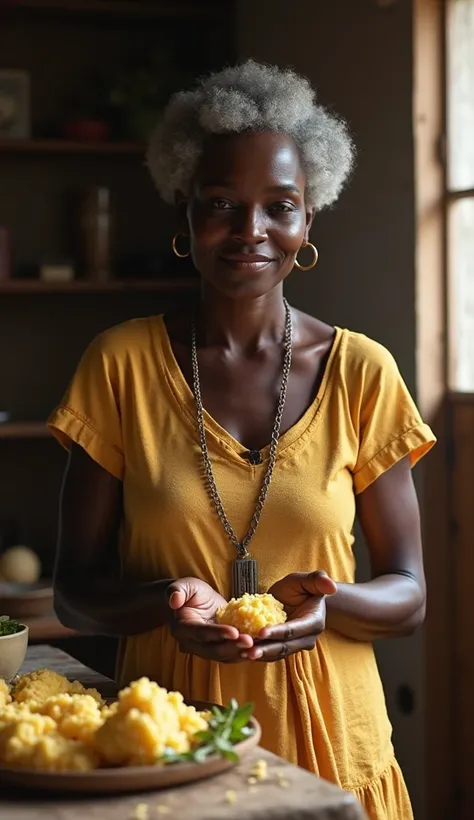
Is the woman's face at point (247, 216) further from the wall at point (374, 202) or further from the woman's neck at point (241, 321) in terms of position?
the wall at point (374, 202)

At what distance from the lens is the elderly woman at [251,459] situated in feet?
6.04

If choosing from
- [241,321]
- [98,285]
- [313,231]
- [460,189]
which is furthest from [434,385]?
[98,285]

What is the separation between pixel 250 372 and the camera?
79.0 inches

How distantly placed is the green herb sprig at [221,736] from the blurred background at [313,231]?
194 cm

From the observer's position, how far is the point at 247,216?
6.10 feet

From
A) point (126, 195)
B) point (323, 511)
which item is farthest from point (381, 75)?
point (323, 511)

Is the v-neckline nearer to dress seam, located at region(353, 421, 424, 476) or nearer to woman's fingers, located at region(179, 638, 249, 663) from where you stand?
dress seam, located at region(353, 421, 424, 476)

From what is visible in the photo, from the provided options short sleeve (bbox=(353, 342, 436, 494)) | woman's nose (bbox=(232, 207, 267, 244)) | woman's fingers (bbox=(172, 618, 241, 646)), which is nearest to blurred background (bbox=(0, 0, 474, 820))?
short sleeve (bbox=(353, 342, 436, 494))

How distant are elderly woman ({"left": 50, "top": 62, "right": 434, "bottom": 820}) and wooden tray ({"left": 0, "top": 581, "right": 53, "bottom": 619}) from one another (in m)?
1.20

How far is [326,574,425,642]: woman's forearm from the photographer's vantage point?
1.81 metres

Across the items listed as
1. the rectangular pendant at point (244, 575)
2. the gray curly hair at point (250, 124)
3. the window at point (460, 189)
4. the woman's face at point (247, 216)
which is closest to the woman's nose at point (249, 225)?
the woman's face at point (247, 216)

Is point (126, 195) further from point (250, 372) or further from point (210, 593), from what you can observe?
point (210, 593)

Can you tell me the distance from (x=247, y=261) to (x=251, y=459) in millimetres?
310

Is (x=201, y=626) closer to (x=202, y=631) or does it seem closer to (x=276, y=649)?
(x=202, y=631)
